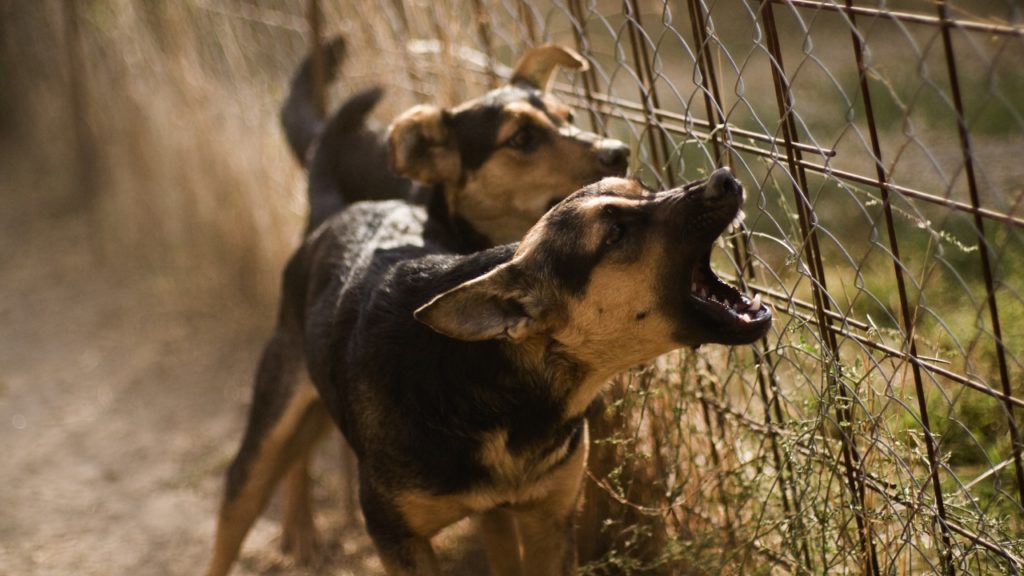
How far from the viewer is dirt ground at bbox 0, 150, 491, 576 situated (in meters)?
5.35

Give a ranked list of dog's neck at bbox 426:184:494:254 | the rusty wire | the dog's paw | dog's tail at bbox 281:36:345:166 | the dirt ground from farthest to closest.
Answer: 1. dog's tail at bbox 281:36:345:166
2. the dirt ground
3. the dog's paw
4. dog's neck at bbox 426:184:494:254
5. the rusty wire

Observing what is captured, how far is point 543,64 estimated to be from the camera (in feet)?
15.0

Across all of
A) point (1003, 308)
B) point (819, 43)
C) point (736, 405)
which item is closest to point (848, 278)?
point (1003, 308)

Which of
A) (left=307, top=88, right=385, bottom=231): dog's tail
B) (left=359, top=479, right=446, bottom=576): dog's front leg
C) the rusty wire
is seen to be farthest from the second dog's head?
(left=359, top=479, right=446, bottom=576): dog's front leg

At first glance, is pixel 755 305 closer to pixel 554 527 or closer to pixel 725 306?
pixel 725 306

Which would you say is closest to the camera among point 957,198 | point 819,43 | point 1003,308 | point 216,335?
point 1003,308

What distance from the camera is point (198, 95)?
755 cm

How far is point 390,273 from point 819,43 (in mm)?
7273

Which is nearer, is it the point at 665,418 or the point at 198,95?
the point at 665,418

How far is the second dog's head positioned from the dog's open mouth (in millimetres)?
1097

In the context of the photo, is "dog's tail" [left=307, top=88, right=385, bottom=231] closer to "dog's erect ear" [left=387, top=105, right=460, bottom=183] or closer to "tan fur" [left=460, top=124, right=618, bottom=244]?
"dog's erect ear" [left=387, top=105, right=460, bottom=183]

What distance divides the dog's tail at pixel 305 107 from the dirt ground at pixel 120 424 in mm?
1721

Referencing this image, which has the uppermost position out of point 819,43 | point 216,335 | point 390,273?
point 390,273

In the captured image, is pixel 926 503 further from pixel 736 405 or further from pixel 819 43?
pixel 819 43
